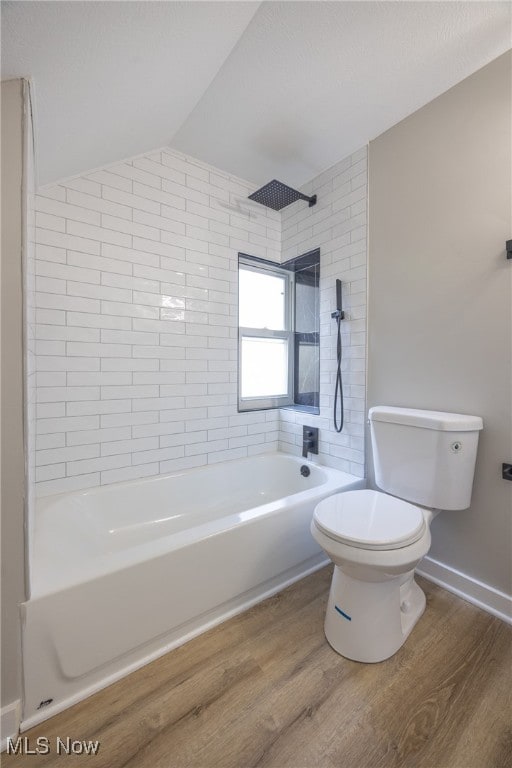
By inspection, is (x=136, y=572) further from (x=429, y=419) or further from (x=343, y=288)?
(x=343, y=288)

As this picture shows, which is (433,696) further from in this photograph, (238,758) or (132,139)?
(132,139)

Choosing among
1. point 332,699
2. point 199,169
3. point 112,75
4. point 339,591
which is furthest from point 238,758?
point 199,169

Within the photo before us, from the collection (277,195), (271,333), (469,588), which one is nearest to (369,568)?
(469,588)

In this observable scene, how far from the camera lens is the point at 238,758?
3.12 ft

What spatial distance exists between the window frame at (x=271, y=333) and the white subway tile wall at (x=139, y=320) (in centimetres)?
9

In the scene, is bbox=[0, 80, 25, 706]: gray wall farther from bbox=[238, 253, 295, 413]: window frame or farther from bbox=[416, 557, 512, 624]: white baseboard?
bbox=[416, 557, 512, 624]: white baseboard

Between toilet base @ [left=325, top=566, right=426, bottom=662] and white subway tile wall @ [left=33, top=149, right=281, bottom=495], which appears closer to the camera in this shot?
toilet base @ [left=325, top=566, right=426, bottom=662]

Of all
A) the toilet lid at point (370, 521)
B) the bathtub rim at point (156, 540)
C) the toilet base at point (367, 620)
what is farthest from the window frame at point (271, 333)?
the toilet base at point (367, 620)

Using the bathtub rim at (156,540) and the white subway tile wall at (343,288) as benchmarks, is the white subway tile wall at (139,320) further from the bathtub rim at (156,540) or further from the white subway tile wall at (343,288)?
the white subway tile wall at (343,288)

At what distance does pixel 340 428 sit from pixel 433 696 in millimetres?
1275

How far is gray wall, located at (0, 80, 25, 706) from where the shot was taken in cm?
93

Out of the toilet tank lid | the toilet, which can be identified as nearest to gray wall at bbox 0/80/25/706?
the toilet

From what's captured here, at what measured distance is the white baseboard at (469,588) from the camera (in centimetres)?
146

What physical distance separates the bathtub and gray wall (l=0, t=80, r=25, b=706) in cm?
5
